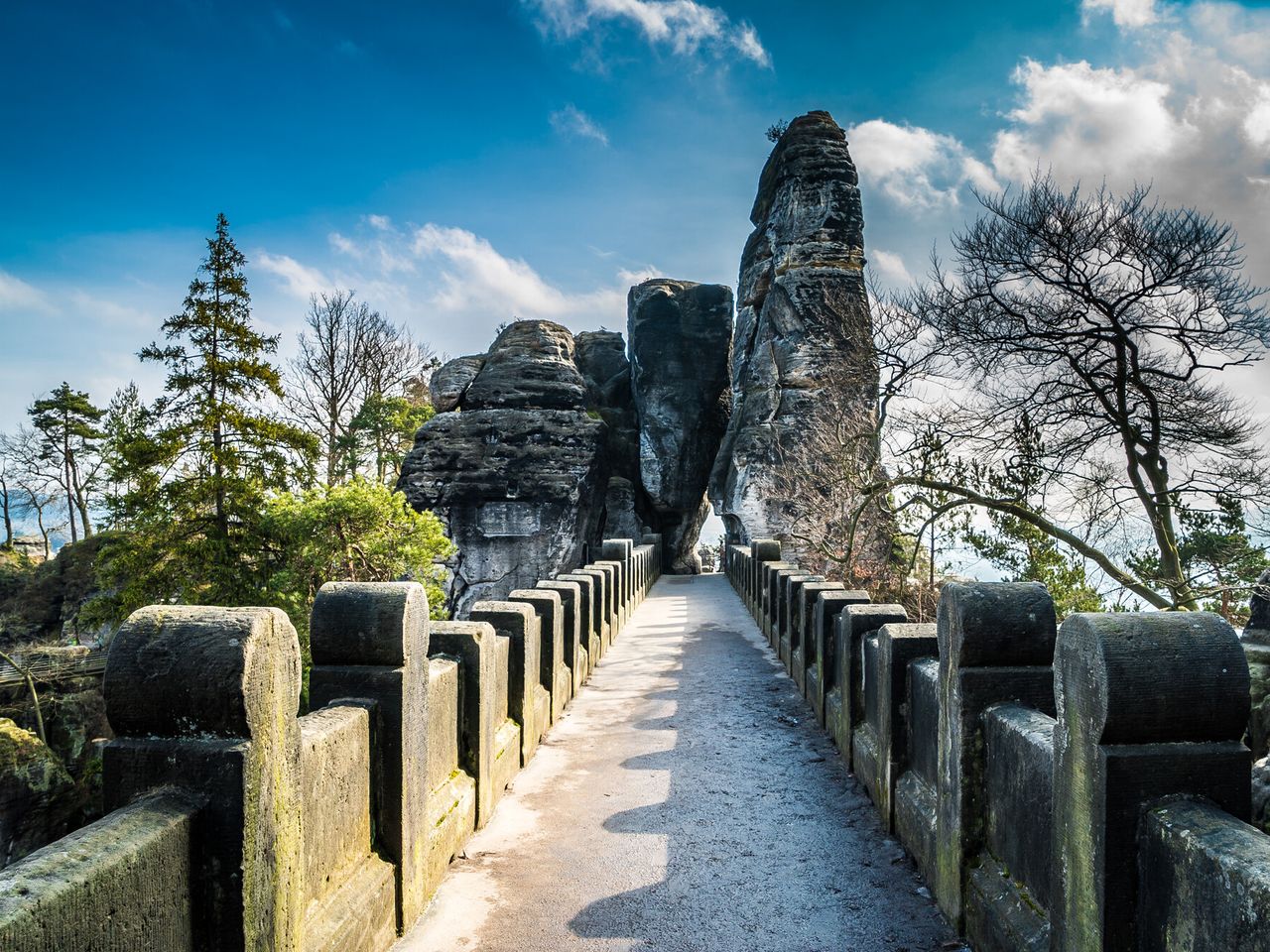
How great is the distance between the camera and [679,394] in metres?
32.5

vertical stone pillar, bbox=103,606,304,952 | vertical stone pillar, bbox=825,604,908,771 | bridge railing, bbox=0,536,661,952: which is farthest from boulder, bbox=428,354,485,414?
vertical stone pillar, bbox=103,606,304,952

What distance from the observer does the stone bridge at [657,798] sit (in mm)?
1854

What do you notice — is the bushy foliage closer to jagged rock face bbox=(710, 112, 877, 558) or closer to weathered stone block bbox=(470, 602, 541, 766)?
weathered stone block bbox=(470, 602, 541, 766)

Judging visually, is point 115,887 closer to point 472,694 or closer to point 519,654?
point 472,694

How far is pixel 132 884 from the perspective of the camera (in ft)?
5.49

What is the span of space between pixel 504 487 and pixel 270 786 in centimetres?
2284

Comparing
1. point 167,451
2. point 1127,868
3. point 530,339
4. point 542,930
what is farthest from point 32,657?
point 1127,868

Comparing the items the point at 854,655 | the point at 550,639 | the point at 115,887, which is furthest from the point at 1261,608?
the point at 115,887

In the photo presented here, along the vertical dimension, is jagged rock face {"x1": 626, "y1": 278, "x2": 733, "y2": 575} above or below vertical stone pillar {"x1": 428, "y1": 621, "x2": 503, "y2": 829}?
above

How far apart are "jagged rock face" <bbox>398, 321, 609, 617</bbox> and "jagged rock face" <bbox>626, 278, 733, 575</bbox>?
6.70m

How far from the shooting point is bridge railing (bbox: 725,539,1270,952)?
1.77m

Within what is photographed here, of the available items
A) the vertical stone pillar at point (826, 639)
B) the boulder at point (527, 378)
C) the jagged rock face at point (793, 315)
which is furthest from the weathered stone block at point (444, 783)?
the boulder at point (527, 378)

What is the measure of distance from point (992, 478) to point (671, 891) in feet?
29.5

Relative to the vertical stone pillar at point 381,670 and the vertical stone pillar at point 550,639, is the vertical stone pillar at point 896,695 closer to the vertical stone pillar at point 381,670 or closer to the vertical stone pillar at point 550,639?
the vertical stone pillar at point 381,670
